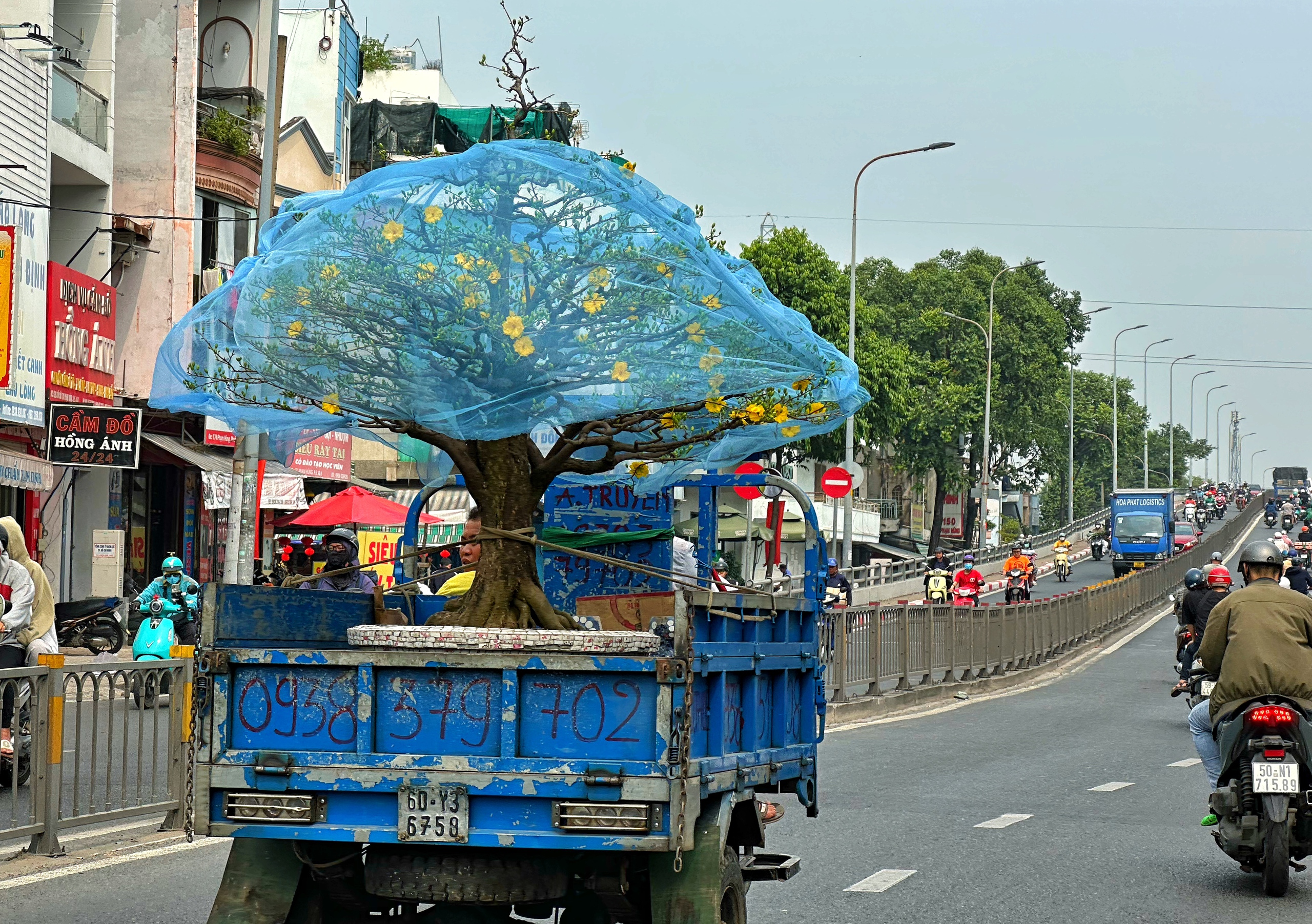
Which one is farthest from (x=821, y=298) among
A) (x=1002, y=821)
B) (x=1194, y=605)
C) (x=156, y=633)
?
(x=1002, y=821)

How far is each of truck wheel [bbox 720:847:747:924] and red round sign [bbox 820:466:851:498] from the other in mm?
21014

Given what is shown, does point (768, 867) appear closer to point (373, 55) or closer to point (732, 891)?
point (732, 891)

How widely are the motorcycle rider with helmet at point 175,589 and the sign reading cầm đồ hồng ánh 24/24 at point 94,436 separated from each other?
92.4 inches

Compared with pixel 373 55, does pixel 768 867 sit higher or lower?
A: lower

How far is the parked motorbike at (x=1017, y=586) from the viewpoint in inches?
1713

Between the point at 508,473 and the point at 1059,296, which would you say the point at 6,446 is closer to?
the point at 508,473

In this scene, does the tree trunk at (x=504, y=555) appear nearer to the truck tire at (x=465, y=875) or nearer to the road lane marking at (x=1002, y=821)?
the truck tire at (x=465, y=875)

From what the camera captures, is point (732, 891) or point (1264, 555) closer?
point (732, 891)

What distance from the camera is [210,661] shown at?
5602 millimetres

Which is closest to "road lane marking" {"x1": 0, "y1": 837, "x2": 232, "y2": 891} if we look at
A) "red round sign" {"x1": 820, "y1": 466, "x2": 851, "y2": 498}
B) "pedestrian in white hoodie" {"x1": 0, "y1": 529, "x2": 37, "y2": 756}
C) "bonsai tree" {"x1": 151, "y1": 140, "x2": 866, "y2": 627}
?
"bonsai tree" {"x1": 151, "y1": 140, "x2": 866, "y2": 627}

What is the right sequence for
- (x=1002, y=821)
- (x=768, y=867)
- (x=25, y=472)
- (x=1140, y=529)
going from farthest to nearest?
(x=1140, y=529), (x=25, y=472), (x=1002, y=821), (x=768, y=867)

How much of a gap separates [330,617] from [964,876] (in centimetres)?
397

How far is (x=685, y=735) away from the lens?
536cm

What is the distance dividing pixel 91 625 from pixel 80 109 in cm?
790
